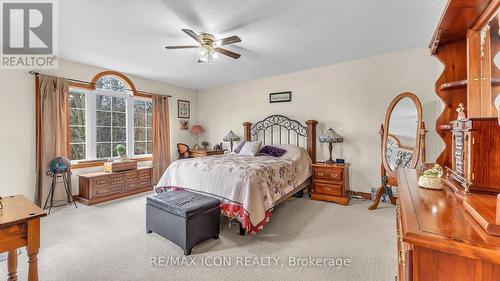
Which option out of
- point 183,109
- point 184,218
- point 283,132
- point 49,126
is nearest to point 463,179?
point 184,218

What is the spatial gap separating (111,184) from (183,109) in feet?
8.88

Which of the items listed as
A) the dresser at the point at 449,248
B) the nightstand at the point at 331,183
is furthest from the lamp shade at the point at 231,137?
the dresser at the point at 449,248

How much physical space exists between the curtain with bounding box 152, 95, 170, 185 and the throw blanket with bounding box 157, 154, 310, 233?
74.6 inches

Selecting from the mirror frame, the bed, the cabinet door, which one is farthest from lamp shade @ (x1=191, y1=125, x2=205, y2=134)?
the cabinet door

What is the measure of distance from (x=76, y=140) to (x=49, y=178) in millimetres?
793

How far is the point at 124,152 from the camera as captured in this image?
4.55 metres

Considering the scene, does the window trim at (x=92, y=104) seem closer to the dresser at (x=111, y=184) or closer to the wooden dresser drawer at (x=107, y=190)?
the dresser at (x=111, y=184)

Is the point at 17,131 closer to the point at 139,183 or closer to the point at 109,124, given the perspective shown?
the point at 109,124

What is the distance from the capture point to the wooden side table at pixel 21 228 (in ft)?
3.94

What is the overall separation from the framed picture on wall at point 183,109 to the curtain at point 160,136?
19.3 inches

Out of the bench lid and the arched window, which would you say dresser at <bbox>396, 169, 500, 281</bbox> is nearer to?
the bench lid

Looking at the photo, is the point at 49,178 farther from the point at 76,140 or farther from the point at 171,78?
the point at 171,78

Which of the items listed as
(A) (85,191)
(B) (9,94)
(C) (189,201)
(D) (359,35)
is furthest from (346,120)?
(B) (9,94)

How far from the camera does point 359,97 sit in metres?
4.00
